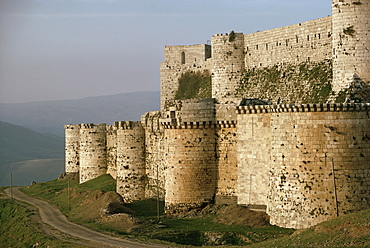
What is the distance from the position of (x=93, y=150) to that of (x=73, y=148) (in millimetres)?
7620

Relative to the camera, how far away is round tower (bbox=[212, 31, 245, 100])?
194 ft

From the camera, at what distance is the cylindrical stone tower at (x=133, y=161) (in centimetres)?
5097

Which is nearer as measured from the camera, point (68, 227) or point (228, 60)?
point (68, 227)

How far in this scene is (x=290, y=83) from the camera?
173 feet

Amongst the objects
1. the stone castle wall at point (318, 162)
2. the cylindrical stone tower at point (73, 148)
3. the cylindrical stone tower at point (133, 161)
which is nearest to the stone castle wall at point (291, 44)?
the cylindrical stone tower at point (133, 161)

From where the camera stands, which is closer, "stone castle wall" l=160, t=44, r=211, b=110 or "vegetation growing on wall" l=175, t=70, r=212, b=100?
"vegetation growing on wall" l=175, t=70, r=212, b=100

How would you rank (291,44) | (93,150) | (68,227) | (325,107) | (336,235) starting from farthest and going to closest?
(93,150)
(291,44)
(68,227)
(325,107)
(336,235)

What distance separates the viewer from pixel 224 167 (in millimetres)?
38500

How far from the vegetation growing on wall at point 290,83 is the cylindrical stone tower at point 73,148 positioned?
1828 cm

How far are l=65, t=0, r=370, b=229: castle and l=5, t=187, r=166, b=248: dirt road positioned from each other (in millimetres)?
5060

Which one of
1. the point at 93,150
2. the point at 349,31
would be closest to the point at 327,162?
the point at 349,31

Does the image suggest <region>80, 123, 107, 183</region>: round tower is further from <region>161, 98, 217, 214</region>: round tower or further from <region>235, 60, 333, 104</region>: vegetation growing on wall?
<region>161, 98, 217, 214</region>: round tower

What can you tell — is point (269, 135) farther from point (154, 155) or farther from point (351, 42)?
point (154, 155)

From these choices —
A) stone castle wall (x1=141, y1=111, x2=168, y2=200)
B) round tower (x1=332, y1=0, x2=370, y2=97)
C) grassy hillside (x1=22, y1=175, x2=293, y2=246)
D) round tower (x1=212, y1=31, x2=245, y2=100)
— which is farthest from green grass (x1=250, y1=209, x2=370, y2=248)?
round tower (x1=212, y1=31, x2=245, y2=100)
